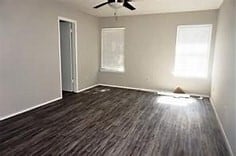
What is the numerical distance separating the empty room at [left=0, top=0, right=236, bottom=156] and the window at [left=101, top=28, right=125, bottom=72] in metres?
0.04

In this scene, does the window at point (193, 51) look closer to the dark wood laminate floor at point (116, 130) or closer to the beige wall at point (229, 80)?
the dark wood laminate floor at point (116, 130)

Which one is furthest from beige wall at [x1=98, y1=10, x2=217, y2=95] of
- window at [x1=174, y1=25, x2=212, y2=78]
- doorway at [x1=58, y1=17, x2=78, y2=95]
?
doorway at [x1=58, y1=17, x2=78, y2=95]

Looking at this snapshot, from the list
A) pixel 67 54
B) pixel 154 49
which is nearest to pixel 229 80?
pixel 154 49

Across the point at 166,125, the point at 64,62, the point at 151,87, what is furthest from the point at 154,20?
the point at 166,125

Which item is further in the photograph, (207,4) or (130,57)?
(130,57)

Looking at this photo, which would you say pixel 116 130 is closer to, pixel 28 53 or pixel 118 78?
pixel 28 53

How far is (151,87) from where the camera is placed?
237 inches

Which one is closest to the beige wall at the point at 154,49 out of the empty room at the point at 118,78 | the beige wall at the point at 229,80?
the empty room at the point at 118,78

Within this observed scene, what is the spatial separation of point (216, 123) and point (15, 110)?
162 inches

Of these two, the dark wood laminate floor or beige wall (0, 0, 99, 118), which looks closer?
the dark wood laminate floor

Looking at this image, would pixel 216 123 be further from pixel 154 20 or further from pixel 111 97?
pixel 154 20

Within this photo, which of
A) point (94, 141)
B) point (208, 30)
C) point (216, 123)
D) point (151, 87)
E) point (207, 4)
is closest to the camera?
point (94, 141)

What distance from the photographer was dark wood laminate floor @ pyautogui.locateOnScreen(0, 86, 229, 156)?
257 cm

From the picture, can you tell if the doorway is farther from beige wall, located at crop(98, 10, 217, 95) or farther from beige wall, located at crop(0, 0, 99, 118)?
beige wall, located at crop(98, 10, 217, 95)
